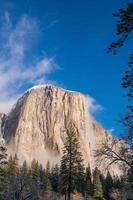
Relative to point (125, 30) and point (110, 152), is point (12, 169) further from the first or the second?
point (125, 30)

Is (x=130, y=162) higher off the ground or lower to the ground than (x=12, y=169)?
lower

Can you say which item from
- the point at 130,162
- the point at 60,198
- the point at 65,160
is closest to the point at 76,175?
the point at 65,160

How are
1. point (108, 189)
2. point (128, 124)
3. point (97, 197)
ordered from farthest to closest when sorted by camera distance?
point (108, 189)
point (97, 197)
point (128, 124)

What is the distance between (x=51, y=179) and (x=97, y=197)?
19547 millimetres

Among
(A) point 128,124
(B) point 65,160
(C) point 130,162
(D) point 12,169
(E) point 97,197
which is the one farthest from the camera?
(E) point 97,197

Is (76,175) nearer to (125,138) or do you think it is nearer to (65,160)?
(65,160)

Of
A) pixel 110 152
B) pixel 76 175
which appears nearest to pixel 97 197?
pixel 76 175

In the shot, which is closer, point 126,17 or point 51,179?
point 126,17

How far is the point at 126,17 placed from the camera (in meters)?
17.5

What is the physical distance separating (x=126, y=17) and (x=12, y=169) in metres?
81.0

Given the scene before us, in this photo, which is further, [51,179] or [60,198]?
[51,179]

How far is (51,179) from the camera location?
392 ft

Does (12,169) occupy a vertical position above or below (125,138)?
above

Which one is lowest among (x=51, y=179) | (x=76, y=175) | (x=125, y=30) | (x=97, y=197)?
(x=125, y=30)
